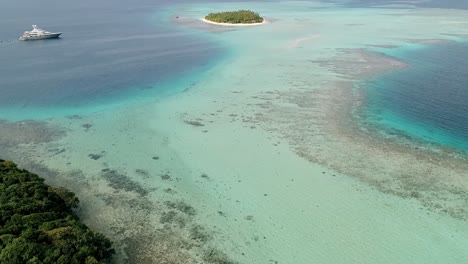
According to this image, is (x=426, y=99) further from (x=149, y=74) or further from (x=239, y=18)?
(x=239, y=18)

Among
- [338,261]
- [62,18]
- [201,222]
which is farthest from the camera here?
[62,18]

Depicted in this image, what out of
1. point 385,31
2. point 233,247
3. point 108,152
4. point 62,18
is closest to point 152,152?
point 108,152

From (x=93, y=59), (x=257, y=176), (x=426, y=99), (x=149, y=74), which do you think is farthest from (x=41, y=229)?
(x=93, y=59)

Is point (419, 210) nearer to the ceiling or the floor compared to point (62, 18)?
nearer to the floor

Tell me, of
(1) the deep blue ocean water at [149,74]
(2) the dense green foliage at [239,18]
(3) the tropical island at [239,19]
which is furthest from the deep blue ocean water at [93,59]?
(2) the dense green foliage at [239,18]

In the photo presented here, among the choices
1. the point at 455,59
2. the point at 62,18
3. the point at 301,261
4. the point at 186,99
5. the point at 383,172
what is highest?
the point at 62,18

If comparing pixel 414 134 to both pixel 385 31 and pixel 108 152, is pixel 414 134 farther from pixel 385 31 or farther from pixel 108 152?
pixel 385 31

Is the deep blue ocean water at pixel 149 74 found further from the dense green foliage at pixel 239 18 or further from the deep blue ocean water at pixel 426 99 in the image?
the dense green foliage at pixel 239 18

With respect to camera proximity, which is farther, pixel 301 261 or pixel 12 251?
pixel 301 261
